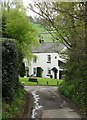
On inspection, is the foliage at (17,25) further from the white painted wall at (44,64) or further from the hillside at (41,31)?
the white painted wall at (44,64)

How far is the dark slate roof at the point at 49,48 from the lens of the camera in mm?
6969

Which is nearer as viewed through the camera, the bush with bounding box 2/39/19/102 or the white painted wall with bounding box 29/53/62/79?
the bush with bounding box 2/39/19/102

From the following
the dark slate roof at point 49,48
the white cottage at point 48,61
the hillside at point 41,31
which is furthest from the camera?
the dark slate roof at point 49,48

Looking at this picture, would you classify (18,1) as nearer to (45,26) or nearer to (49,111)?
(45,26)

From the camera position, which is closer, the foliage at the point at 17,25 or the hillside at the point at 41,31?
the foliage at the point at 17,25

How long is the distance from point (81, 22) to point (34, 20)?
7.44 feet

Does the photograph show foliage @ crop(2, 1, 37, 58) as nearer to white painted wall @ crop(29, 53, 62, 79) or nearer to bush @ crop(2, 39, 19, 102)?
white painted wall @ crop(29, 53, 62, 79)

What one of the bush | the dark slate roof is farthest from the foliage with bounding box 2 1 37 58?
the bush

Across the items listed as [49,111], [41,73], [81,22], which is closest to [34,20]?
[41,73]

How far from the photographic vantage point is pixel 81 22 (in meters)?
4.18

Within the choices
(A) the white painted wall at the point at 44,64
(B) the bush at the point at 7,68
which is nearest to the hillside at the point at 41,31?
(A) the white painted wall at the point at 44,64

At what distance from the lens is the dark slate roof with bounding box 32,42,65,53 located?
697cm

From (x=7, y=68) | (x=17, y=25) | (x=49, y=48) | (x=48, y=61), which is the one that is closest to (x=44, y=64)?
(x=48, y=61)

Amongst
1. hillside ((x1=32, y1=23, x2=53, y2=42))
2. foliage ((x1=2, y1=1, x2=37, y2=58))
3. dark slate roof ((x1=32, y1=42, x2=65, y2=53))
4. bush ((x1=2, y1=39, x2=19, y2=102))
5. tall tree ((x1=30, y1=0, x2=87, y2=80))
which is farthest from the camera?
dark slate roof ((x1=32, y1=42, x2=65, y2=53))
